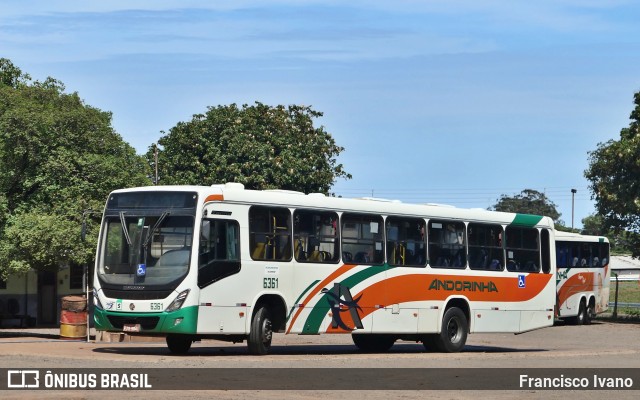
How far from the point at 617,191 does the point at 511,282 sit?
28.1 m

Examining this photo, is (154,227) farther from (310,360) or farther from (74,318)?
(74,318)

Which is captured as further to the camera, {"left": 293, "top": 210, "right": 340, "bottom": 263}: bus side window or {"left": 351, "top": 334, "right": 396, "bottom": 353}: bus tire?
{"left": 351, "top": 334, "right": 396, "bottom": 353}: bus tire

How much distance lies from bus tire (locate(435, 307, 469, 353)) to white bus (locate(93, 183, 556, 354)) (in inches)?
1.6

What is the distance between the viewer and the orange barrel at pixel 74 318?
36.8 m

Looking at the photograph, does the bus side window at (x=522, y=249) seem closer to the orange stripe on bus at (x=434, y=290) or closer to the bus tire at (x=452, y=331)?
the orange stripe on bus at (x=434, y=290)

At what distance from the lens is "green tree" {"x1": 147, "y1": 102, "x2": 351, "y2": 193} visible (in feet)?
250

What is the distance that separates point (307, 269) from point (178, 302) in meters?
3.36

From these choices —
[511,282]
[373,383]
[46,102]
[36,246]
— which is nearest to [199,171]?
[46,102]

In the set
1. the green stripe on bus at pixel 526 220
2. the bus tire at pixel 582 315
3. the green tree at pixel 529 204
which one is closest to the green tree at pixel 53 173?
the bus tire at pixel 582 315

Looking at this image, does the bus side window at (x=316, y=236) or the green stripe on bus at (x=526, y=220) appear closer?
the bus side window at (x=316, y=236)

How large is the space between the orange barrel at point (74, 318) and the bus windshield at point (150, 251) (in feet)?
40.9

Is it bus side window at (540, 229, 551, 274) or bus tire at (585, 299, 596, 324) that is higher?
bus side window at (540, 229, 551, 274)

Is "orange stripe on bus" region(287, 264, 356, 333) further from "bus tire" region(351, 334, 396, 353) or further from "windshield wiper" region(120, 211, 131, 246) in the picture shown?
"windshield wiper" region(120, 211, 131, 246)

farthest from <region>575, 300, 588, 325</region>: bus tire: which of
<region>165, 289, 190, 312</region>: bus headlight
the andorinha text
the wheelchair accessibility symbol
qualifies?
<region>165, 289, 190, 312</region>: bus headlight
